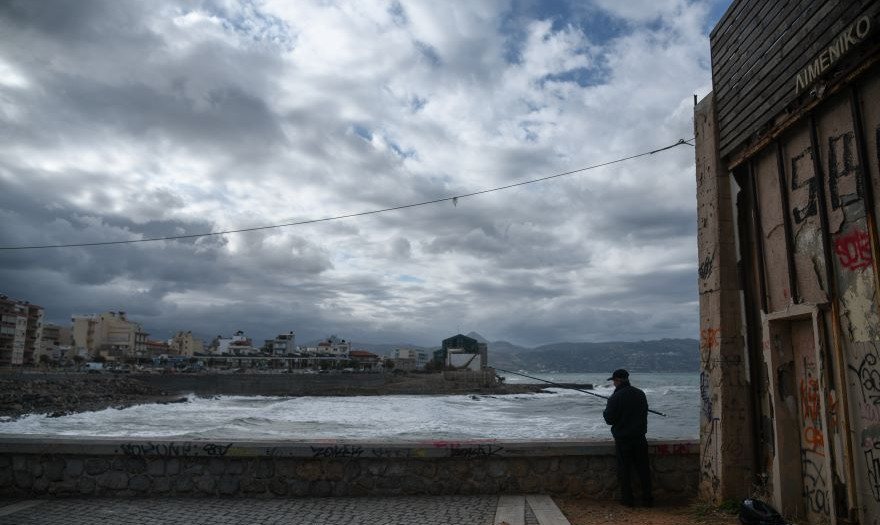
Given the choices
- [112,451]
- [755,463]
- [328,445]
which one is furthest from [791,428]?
[112,451]

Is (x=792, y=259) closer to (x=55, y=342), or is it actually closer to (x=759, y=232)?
(x=759, y=232)

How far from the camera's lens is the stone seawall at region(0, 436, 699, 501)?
6469 millimetres

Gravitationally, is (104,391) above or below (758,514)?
below

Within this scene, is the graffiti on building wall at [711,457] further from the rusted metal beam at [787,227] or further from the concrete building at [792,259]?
the rusted metal beam at [787,227]

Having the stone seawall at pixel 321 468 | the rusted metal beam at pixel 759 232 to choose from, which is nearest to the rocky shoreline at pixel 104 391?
the stone seawall at pixel 321 468

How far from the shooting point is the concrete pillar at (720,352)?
5.95 meters

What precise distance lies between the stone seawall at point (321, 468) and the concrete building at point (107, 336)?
5294 inches

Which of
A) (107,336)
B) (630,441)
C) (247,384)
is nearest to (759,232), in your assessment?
(630,441)

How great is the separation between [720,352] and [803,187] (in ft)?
6.35

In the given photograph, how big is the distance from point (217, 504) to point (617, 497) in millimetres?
4549

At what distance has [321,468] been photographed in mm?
6648

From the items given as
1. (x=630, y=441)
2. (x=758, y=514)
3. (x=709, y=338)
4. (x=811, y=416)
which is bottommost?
(x=758, y=514)

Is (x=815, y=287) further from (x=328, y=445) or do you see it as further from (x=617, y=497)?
(x=328, y=445)

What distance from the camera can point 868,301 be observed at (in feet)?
14.2
